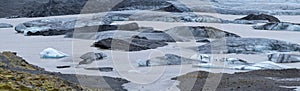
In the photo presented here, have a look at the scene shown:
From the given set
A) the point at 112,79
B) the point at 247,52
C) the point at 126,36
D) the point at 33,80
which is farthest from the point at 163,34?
the point at 33,80

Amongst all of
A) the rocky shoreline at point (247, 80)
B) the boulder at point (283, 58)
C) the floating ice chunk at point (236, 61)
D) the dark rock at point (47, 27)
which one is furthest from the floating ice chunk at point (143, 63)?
the dark rock at point (47, 27)

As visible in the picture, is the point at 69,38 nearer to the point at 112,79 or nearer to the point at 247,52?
the point at 247,52

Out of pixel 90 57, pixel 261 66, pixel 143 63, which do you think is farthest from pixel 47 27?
pixel 261 66

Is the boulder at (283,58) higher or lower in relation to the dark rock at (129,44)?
higher

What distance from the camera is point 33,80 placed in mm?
6730

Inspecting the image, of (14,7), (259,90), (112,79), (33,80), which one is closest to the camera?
(33,80)

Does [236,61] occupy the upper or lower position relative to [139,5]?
upper

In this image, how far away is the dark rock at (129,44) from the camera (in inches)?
652

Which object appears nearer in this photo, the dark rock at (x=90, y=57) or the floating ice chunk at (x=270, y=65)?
the floating ice chunk at (x=270, y=65)

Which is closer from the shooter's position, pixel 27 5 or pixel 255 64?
pixel 255 64

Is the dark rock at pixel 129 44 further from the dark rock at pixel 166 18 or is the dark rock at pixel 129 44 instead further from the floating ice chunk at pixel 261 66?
the dark rock at pixel 166 18

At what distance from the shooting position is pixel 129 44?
17047 millimetres

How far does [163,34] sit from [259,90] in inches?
453

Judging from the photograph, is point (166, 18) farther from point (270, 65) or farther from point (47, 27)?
point (270, 65)
